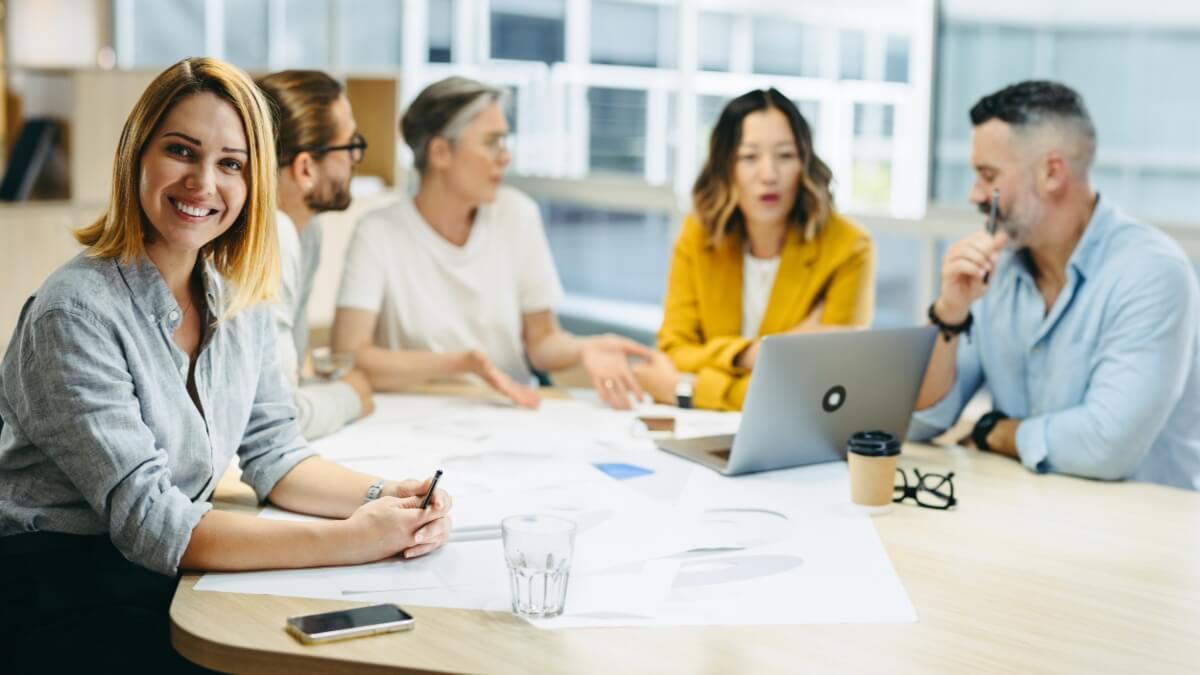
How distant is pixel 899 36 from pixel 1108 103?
851mm

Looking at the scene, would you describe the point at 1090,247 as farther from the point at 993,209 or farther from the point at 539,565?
the point at 539,565

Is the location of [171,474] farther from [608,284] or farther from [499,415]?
[608,284]

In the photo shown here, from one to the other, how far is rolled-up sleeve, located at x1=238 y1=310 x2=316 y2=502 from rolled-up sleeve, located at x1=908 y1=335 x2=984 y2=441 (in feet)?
3.80

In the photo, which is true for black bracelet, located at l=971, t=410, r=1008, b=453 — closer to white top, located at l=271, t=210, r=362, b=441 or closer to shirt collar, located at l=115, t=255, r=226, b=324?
white top, located at l=271, t=210, r=362, b=441

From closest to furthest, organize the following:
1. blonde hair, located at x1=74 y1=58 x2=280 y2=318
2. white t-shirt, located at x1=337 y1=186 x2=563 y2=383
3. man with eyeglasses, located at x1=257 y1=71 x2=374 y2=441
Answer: blonde hair, located at x1=74 y1=58 x2=280 y2=318, man with eyeglasses, located at x1=257 y1=71 x2=374 y2=441, white t-shirt, located at x1=337 y1=186 x2=563 y2=383

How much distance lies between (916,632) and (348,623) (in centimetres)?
64

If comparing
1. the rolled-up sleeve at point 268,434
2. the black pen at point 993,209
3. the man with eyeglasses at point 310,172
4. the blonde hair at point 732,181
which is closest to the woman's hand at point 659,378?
the blonde hair at point 732,181

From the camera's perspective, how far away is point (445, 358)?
8.82ft

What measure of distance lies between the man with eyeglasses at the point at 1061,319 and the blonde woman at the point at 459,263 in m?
0.72

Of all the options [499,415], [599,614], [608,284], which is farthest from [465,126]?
[608,284]

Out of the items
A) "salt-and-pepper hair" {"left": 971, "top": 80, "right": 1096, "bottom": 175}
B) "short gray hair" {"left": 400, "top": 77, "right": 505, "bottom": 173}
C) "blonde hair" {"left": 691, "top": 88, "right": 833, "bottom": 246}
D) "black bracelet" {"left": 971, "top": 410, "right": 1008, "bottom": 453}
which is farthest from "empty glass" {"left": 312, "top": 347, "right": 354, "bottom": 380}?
"salt-and-pepper hair" {"left": 971, "top": 80, "right": 1096, "bottom": 175}

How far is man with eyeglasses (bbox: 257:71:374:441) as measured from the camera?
92.0 inches

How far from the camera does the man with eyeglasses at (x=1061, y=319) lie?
7.06 ft

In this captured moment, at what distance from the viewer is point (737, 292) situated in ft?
9.45
